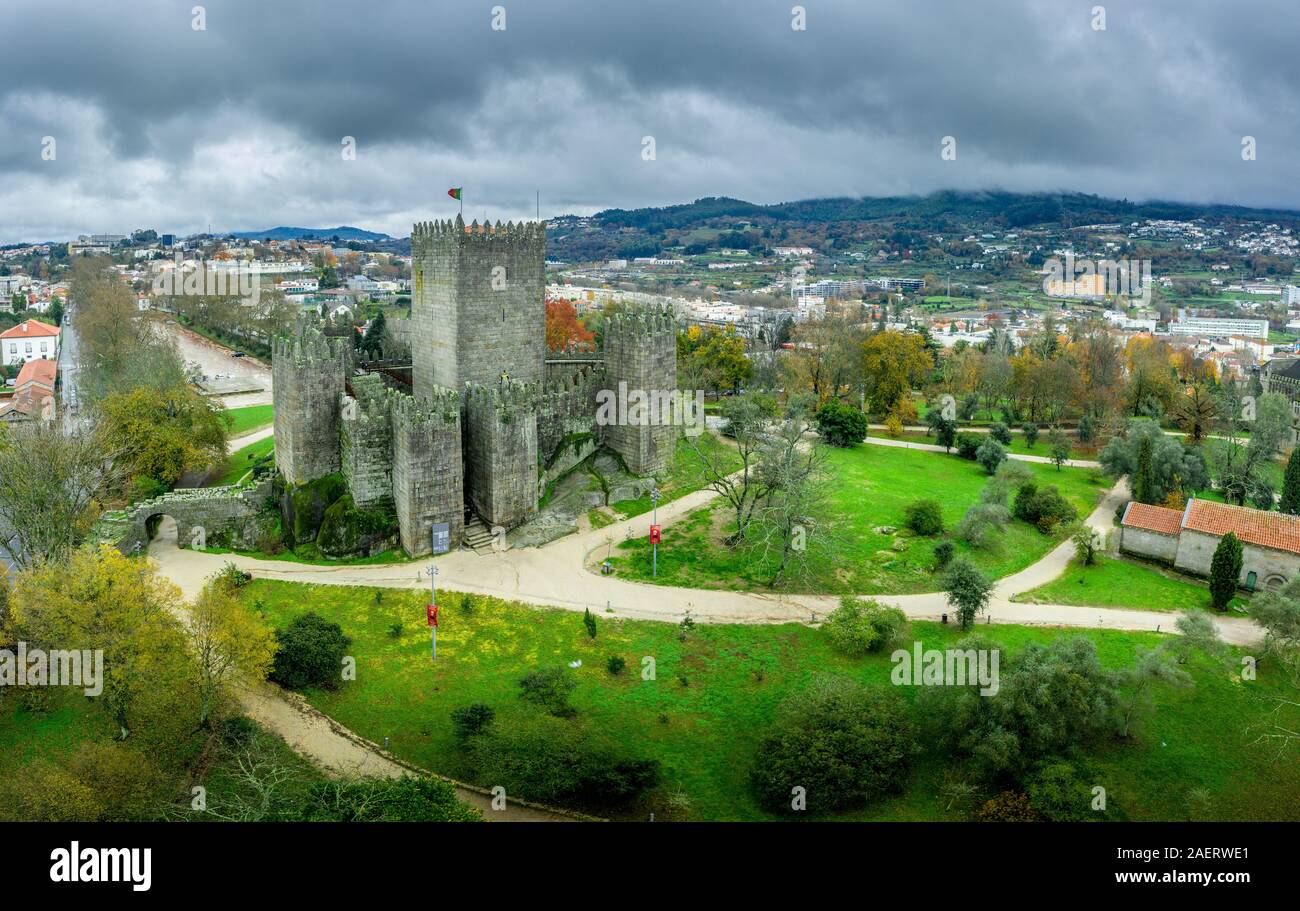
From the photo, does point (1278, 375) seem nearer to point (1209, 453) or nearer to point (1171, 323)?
point (1209, 453)

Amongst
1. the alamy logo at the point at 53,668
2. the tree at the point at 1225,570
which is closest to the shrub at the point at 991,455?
the tree at the point at 1225,570

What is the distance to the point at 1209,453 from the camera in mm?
49656

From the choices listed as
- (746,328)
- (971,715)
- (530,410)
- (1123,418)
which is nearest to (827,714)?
(971,715)

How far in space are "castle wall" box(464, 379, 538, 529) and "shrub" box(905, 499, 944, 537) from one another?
17499 mm

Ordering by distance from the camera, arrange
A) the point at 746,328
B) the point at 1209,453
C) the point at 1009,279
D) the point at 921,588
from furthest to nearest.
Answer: the point at 1009,279 < the point at 746,328 < the point at 1209,453 < the point at 921,588

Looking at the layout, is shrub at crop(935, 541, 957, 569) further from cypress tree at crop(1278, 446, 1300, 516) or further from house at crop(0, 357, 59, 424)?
house at crop(0, 357, 59, 424)

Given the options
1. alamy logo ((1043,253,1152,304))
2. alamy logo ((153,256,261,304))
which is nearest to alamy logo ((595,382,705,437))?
alamy logo ((153,256,261,304))

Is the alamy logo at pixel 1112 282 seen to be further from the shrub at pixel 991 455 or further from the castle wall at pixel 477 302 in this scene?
the castle wall at pixel 477 302

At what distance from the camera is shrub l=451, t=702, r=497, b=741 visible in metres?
22.5

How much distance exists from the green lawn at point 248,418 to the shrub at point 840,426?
38.5 metres

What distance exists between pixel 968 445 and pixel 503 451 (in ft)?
111

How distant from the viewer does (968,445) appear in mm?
54500
